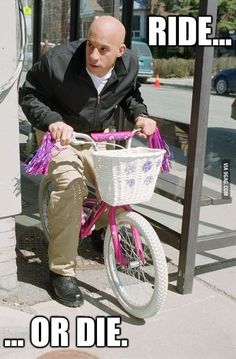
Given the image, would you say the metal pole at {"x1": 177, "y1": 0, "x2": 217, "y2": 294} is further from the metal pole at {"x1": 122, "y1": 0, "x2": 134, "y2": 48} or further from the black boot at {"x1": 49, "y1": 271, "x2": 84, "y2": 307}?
the metal pole at {"x1": 122, "y1": 0, "x2": 134, "y2": 48}

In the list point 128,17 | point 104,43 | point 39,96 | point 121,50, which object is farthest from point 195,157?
point 128,17

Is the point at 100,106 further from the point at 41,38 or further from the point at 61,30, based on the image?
the point at 41,38

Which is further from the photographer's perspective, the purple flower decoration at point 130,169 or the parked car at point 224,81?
the parked car at point 224,81

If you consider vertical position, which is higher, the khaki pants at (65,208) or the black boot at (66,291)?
Result: the khaki pants at (65,208)

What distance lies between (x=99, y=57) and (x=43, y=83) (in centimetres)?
41

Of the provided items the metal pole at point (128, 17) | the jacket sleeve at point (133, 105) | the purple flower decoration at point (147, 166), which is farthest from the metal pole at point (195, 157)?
the metal pole at point (128, 17)

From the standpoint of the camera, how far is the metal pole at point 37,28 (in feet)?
21.8

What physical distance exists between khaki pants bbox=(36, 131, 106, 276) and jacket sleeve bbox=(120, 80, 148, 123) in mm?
479

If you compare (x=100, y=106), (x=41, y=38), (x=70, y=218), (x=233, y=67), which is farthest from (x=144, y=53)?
(x=41, y=38)

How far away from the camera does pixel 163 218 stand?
4008mm

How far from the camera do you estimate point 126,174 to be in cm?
272

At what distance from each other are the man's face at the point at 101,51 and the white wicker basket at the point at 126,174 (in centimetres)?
56

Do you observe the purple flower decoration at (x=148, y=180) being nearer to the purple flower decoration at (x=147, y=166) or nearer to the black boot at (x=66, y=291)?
the purple flower decoration at (x=147, y=166)
